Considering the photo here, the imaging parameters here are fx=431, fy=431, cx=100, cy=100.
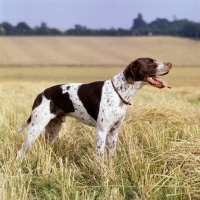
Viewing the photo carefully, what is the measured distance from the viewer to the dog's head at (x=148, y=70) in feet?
17.4

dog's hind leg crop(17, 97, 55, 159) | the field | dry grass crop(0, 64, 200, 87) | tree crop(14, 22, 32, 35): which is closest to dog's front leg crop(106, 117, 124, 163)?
the field

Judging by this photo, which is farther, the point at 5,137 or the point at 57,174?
the point at 5,137

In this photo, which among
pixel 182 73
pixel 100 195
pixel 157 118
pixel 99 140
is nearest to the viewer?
pixel 100 195

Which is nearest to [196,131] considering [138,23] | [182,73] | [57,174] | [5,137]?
[57,174]

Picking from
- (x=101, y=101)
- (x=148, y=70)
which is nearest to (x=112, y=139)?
(x=101, y=101)

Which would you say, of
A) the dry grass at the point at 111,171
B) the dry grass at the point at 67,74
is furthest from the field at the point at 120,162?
the dry grass at the point at 67,74

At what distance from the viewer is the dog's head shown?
5.29m

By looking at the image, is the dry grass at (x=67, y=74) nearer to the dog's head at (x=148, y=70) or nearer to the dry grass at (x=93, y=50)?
the dry grass at (x=93, y=50)

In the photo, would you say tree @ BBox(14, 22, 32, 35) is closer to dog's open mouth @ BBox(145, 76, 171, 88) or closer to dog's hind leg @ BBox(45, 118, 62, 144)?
dog's hind leg @ BBox(45, 118, 62, 144)

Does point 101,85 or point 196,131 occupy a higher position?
point 101,85

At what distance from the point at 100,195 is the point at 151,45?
183ft

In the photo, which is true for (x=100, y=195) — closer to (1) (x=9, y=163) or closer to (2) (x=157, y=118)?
(1) (x=9, y=163)

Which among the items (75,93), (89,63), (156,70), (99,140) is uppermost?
(156,70)

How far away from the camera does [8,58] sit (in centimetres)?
4728
